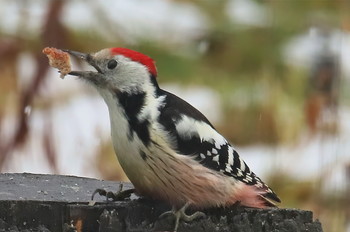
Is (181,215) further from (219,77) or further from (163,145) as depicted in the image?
(219,77)

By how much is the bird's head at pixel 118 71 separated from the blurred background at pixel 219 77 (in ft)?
5.50

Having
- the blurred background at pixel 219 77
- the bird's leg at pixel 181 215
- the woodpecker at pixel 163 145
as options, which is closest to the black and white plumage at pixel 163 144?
the woodpecker at pixel 163 145

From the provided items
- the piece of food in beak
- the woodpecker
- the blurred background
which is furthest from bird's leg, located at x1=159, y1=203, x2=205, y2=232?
the blurred background

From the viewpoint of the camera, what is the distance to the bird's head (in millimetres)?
3908

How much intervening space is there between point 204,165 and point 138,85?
12.8 inches

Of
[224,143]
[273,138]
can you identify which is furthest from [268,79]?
[224,143]

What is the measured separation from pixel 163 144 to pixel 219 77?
99.7 inches

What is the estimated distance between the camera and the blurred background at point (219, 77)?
18.7 ft

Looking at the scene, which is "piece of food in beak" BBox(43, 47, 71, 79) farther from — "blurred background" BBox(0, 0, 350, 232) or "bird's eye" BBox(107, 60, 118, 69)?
"blurred background" BBox(0, 0, 350, 232)

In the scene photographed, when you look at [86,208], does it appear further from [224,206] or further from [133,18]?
[133,18]

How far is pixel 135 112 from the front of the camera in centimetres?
383

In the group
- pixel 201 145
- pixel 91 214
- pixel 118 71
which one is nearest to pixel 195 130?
pixel 201 145

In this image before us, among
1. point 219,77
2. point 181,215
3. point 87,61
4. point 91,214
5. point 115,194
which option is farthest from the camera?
point 219,77

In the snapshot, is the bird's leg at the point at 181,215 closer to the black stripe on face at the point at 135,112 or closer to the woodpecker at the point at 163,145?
the woodpecker at the point at 163,145
